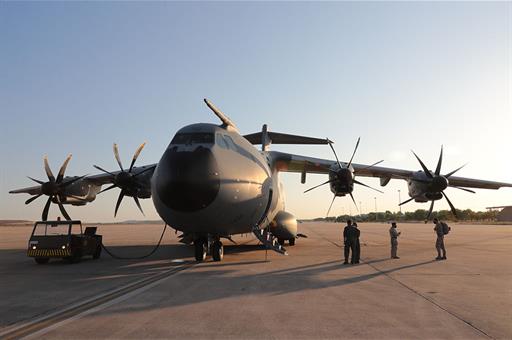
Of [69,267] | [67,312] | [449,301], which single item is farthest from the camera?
[69,267]

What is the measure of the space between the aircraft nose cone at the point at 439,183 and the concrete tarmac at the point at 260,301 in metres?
7.80

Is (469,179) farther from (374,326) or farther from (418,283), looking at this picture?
(374,326)

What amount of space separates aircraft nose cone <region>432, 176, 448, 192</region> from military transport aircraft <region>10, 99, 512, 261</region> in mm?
46

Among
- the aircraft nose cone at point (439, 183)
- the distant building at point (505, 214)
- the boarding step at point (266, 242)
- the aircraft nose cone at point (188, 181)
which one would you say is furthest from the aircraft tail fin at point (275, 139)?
the distant building at point (505, 214)

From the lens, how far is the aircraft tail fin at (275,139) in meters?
22.1

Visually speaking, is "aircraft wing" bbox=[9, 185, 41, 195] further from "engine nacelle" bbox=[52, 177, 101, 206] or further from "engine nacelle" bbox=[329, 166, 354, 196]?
"engine nacelle" bbox=[329, 166, 354, 196]

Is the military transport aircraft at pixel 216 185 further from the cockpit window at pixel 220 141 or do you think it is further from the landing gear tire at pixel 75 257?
the landing gear tire at pixel 75 257

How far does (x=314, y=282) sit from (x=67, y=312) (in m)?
5.30

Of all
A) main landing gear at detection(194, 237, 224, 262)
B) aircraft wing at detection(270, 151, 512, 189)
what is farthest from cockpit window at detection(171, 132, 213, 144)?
aircraft wing at detection(270, 151, 512, 189)

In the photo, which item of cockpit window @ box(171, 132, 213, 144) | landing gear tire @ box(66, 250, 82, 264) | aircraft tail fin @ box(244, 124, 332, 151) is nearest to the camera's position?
cockpit window @ box(171, 132, 213, 144)

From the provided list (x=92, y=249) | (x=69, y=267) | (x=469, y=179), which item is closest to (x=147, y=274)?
(x=69, y=267)

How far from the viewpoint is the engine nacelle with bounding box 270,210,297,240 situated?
18906 millimetres

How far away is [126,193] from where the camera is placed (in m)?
17.7

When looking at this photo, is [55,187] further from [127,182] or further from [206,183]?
[206,183]
